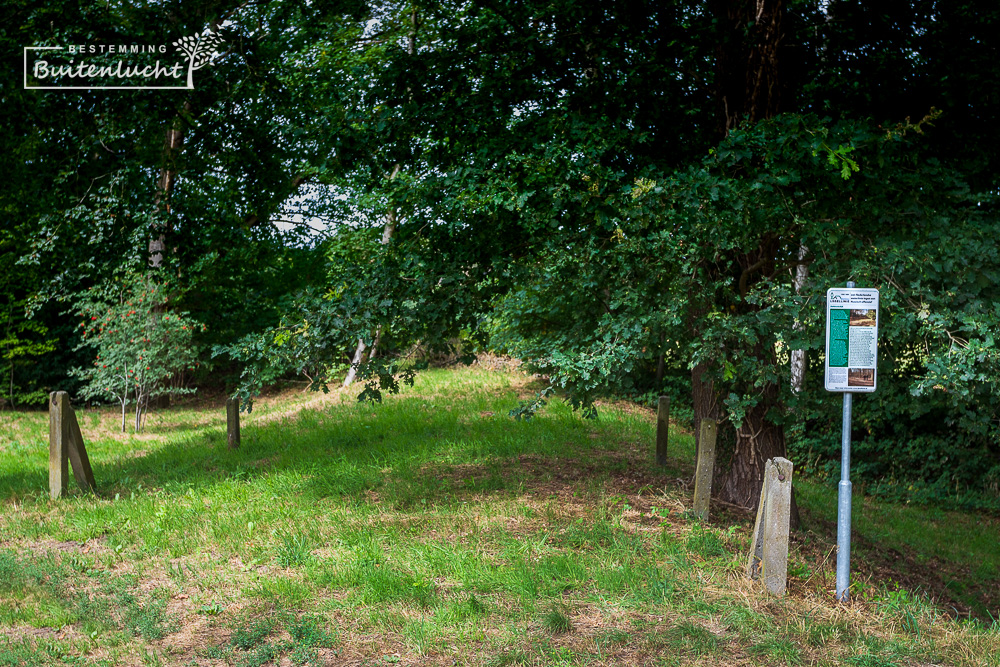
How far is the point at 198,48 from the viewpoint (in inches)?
336

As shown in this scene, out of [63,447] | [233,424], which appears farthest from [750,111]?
[233,424]

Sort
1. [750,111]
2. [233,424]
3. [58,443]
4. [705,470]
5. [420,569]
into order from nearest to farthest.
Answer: [420,569], [705,470], [750,111], [58,443], [233,424]

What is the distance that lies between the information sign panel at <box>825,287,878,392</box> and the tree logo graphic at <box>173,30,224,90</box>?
685cm

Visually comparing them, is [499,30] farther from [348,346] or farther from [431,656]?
[431,656]

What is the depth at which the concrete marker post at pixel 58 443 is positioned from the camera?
885cm

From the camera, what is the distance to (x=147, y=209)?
26.9ft

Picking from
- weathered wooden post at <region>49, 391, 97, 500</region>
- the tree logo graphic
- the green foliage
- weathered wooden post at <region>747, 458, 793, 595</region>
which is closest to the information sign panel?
weathered wooden post at <region>747, 458, 793, 595</region>

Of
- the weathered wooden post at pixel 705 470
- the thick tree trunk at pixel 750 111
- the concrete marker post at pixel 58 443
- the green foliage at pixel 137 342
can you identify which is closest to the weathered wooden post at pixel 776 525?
the weathered wooden post at pixel 705 470

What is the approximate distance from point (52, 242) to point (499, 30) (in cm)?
516

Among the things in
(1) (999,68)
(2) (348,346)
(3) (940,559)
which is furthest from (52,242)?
(3) (940,559)

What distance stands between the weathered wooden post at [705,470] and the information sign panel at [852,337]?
2.16 metres

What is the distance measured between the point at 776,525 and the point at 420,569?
2.67 m

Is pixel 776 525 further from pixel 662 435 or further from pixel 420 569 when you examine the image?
pixel 662 435

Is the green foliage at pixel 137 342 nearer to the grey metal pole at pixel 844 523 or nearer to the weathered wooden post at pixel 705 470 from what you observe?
the weathered wooden post at pixel 705 470
